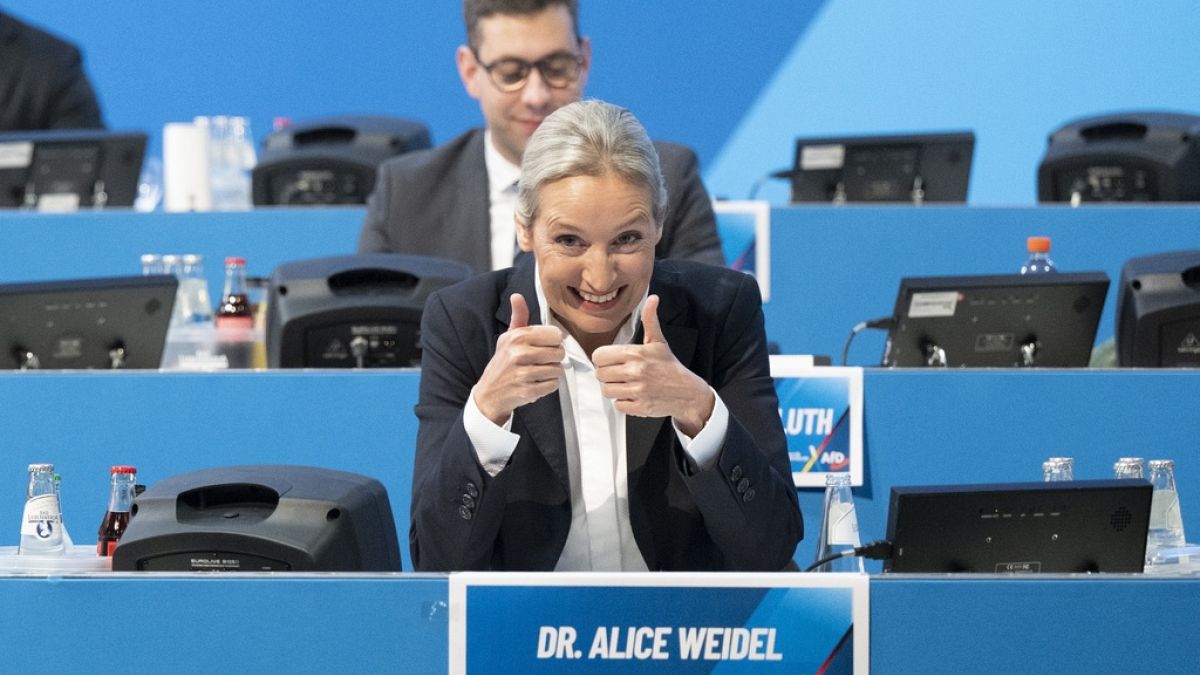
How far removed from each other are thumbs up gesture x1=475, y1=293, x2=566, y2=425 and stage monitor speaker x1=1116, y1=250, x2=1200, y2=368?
5.02 ft

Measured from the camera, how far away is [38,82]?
6.23m

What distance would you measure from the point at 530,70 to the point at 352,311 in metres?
0.71

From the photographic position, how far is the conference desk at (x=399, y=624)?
5.78ft

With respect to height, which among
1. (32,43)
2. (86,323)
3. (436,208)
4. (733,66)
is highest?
(32,43)

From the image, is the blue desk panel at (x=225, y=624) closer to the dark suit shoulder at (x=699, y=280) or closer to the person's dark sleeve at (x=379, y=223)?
the dark suit shoulder at (x=699, y=280)

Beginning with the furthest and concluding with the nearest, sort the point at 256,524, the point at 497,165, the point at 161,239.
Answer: the point at 161,239 → the point at 497,165 → the point at 256,524

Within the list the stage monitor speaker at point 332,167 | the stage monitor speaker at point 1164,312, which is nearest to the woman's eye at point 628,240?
the stage monitor speaker at point 1164,312

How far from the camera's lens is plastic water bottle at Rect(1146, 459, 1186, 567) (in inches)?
96.9

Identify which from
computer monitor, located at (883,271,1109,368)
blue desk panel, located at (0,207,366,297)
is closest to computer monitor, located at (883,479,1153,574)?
computer monitor, located at (883,271,1109,368)

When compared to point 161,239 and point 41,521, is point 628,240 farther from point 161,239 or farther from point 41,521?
point 161,239

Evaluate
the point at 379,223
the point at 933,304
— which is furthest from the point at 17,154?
the point at 933,304

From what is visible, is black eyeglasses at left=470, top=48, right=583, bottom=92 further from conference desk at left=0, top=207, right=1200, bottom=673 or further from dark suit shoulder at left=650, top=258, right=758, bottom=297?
dark suit shoulder at left=650, top=258, right=758, bottom=297

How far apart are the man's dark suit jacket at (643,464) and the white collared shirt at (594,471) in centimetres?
3

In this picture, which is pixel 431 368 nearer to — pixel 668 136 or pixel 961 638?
pixel 961 638
